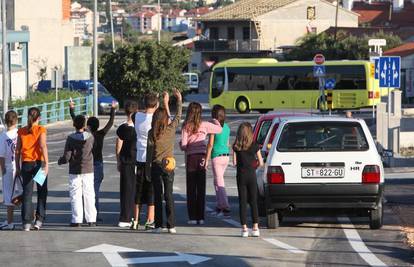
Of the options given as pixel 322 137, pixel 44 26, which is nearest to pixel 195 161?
pixel 322 137

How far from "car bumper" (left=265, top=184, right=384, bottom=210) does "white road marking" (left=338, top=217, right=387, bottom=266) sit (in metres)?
0.47

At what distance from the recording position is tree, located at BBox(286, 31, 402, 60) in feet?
267

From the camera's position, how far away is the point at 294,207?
14773 millimetres

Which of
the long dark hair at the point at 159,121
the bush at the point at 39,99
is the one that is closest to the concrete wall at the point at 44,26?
the bush at the point at 39,99

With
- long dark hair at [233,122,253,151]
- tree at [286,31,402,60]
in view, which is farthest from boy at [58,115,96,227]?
A: tree at [286,31,402,60]

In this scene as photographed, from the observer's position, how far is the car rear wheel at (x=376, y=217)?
14945mm

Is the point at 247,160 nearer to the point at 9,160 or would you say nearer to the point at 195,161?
the point at 195,161

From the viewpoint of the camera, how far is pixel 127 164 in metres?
15.5

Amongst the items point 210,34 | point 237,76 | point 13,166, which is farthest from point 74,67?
point 13,166

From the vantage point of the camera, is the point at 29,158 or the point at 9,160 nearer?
the point at 29,158

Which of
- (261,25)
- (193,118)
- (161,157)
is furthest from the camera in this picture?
(261,25)

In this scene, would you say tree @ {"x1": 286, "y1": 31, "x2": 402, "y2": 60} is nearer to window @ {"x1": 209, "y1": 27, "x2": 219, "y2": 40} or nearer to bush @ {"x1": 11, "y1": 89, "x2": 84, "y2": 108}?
window @ {"x1": 209, "y1": 27, "x2": 219, "y2": 40}

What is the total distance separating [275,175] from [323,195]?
27.5 inches

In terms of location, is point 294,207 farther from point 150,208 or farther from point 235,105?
point 235,105
